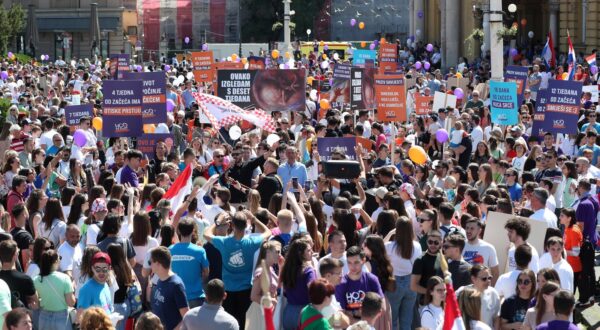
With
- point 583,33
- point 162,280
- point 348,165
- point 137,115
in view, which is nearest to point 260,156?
point 348,165

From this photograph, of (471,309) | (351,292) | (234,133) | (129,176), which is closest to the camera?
(471,309)

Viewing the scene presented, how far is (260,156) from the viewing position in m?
16.7

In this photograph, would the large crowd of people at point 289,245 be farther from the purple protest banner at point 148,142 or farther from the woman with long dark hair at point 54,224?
the purple protest banner at point 148,142

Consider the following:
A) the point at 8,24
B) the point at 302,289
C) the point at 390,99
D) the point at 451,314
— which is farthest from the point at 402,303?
the point at 8,24

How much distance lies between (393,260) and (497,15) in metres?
13.4

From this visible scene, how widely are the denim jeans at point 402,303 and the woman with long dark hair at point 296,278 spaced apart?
1032 mm

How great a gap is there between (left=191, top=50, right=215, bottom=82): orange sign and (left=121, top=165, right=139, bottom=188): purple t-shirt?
1564 centimetres

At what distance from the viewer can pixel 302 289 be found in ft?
32.9

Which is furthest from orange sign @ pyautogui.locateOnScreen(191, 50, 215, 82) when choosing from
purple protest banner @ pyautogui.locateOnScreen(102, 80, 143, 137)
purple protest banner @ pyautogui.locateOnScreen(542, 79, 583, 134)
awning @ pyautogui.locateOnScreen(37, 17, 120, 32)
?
awning @ pyautogui.locateOnScreen(37, 17, 120, 32)

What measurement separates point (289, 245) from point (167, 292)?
1.08m

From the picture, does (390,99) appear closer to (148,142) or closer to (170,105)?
(148,142)

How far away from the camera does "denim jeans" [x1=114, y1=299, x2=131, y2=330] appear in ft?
33.6

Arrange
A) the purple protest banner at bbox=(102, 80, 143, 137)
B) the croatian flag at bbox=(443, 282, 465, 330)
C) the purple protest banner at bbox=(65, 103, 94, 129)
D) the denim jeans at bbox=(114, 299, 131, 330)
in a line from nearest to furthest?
the croatian flag at bbox=(443, 282, 465, 330)
the denim jeans at bbox=(114, 299, 131, 330)
the purple protest banner at bbox=(102, 80, 143, 137)
the purple protest banner at bbox=(65, 103, 94, 129)

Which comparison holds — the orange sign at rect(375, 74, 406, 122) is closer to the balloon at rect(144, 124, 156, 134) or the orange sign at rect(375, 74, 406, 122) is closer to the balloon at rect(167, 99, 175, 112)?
the balloon at rect(144, 124, 156, 134)
